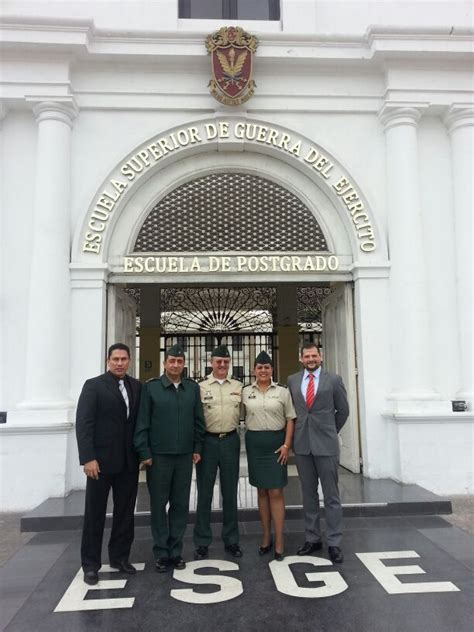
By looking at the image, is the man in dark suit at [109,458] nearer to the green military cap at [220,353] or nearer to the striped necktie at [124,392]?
the striped necktie at [124,392]

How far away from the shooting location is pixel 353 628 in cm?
294

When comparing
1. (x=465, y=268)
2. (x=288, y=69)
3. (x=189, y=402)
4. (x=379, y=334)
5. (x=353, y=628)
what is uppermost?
(x=288, y=69)

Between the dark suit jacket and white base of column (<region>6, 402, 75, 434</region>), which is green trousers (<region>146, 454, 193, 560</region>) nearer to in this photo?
the dark suit jacket

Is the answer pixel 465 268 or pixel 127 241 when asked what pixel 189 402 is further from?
pixel 465 268

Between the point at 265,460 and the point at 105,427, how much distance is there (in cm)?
125

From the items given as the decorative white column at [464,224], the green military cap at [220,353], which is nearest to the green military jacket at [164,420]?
the green military cap at [220,353]

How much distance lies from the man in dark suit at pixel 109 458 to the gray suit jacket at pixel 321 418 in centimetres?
130

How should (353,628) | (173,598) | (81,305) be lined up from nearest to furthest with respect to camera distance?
(353,628) → (173,598) → (81,305)

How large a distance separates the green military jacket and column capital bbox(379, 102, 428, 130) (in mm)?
4724

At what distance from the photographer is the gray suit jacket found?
159 inches

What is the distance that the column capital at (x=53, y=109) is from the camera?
6227 millimetres

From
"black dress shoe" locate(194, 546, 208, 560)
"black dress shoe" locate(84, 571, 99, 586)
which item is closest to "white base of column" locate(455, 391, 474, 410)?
"black dress shoe" locate(194, 546, 208, 560)

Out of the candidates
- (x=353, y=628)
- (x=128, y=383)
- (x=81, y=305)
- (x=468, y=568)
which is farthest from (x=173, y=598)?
(x=81, y=305)

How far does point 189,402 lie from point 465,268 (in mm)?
4318
